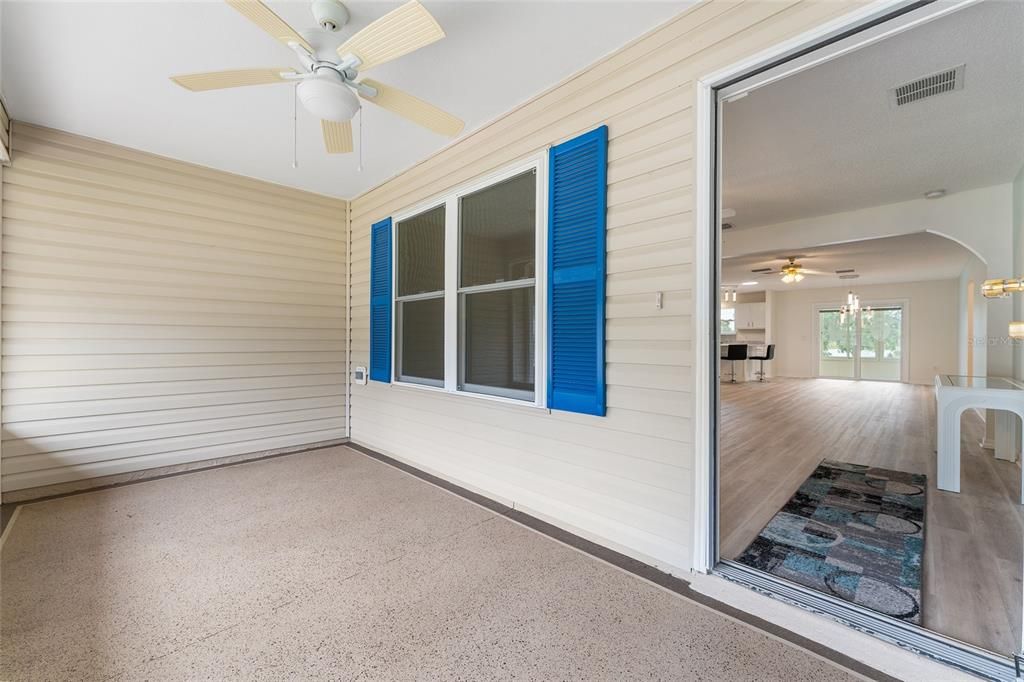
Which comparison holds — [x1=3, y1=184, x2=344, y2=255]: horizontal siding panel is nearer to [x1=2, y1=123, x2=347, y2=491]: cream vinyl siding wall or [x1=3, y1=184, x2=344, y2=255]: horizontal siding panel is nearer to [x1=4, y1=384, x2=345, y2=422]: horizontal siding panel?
[x1=2, y1=123, x2=347, y2=491]: cream vinyl siding wall

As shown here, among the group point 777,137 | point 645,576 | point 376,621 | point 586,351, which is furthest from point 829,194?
point 376,621

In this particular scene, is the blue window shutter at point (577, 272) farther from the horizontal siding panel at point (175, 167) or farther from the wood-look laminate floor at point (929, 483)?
the horizontal siding panel at point (175, 167)

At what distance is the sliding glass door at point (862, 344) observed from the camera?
9.71 m

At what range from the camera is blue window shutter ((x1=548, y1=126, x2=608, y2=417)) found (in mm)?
2402

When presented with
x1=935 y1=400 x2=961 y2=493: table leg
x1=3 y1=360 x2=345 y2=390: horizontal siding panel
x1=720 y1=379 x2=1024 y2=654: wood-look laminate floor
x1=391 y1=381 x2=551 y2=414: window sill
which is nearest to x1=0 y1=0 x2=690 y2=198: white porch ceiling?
x1=3 y1=360 x2=345 y2=390: horizontal siding panel

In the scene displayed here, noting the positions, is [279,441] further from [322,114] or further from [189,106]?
[322,114]

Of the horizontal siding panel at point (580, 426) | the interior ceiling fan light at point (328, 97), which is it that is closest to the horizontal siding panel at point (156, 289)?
the horizontal siding panel at point (580, 426)

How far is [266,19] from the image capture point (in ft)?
5.63

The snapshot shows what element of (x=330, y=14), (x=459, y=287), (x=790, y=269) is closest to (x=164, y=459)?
(x=459, y=287)

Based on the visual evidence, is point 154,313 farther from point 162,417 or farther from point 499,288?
point 499,288

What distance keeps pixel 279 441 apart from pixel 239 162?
108 inches

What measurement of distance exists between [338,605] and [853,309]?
11.5 metres

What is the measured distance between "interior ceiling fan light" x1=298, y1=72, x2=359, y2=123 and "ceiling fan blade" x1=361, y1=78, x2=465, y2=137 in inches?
4.5

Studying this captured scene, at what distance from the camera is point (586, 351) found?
8.09 ft
